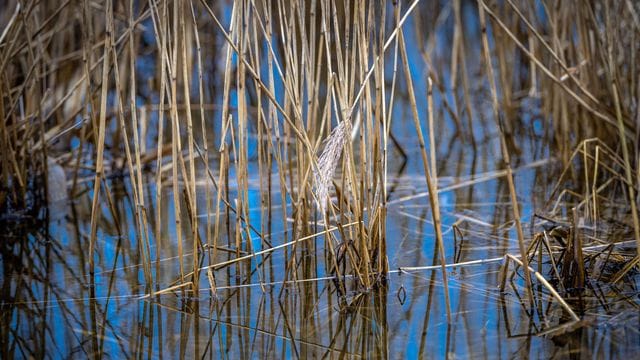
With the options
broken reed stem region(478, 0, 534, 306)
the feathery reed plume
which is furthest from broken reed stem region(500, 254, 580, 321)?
the feathery reed plume

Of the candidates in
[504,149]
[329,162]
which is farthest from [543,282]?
[329,162]

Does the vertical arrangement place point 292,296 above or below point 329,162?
below

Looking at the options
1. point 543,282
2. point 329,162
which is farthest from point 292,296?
point 543,282

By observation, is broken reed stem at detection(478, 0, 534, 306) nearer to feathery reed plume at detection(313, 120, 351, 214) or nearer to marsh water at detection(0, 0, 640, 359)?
marsh water at detection(0, 0, 640, 359)

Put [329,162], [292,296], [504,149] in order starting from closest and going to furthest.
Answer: [504,149] < [329,162] < [292,296]

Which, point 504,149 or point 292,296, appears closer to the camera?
point 504,149

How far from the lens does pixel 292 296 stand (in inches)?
85.4

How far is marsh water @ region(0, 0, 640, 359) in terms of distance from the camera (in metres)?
1.87

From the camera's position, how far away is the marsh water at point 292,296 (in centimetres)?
187

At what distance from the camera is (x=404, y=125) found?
4098mm

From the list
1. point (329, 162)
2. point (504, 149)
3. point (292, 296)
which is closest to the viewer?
point (504, 149)

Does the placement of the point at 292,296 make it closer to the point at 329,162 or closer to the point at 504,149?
the point at 329,162

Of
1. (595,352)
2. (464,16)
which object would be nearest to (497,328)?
(595,352)

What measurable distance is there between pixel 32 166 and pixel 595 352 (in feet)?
6.93
